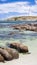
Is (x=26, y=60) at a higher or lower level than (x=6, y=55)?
lower

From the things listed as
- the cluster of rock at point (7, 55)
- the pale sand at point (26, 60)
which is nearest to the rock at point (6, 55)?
the cluster of rock at point (7, 55)

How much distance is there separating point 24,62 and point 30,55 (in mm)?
1246

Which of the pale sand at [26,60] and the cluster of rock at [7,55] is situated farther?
the cluster of rock at [7,55]

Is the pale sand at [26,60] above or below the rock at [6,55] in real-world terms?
below

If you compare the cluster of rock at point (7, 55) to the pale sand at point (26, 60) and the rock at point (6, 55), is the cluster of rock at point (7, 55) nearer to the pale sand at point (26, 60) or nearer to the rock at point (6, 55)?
the rock at point (6, 55)

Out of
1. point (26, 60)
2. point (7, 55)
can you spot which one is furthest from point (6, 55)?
point (26, 60)

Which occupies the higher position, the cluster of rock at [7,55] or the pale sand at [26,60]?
the cluster of rock at [7,55]

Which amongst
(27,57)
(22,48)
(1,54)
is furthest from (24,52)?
(1,54)

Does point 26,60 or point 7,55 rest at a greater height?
point 7,55

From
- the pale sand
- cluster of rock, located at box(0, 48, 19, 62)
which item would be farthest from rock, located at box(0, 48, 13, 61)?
the pale sand

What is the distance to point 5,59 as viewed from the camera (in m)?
7.52

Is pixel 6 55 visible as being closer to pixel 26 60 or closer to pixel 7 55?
pixel 7 55

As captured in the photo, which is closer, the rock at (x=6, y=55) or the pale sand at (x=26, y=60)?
the pale sand at (x=26, y=60)

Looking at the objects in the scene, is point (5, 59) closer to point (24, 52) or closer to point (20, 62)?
point (20, 62)
